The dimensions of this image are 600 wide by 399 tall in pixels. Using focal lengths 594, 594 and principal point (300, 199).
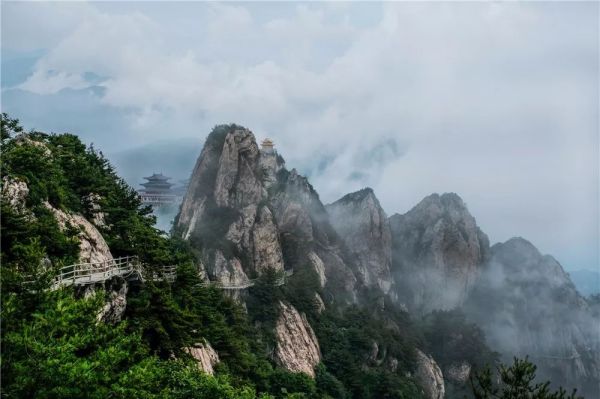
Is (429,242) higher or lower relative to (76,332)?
higher

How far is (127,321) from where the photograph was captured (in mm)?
24453

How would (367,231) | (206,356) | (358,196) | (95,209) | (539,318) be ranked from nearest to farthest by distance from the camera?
(95,209) < (206,356) < (367,231) < (358,196) < (539,318)

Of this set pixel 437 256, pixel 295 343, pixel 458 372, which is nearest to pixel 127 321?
pixel 295 343

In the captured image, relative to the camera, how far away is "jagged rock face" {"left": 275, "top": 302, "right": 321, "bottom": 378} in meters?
58.6

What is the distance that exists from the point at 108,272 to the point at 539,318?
11785 cm

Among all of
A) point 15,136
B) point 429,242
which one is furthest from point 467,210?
point 15,136

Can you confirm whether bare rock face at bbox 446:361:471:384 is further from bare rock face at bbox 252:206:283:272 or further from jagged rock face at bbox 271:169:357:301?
bare rock face at bbox 252:206:283:272

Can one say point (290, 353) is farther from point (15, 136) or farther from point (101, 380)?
point (101, 380)

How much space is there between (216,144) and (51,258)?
54.9 metres

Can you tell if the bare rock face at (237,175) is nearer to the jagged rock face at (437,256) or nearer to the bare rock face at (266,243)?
the bare rock face at (266,243)

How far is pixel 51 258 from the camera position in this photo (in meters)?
24.8

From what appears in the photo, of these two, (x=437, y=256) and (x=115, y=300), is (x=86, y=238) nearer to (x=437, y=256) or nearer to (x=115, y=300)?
(x=115, y=300)

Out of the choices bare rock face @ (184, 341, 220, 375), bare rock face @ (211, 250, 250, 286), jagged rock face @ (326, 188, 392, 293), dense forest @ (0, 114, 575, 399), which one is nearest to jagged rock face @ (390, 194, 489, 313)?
jagged rock face @ (326, 188, 392, 293)

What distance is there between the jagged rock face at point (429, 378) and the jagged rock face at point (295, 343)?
19284 mm
